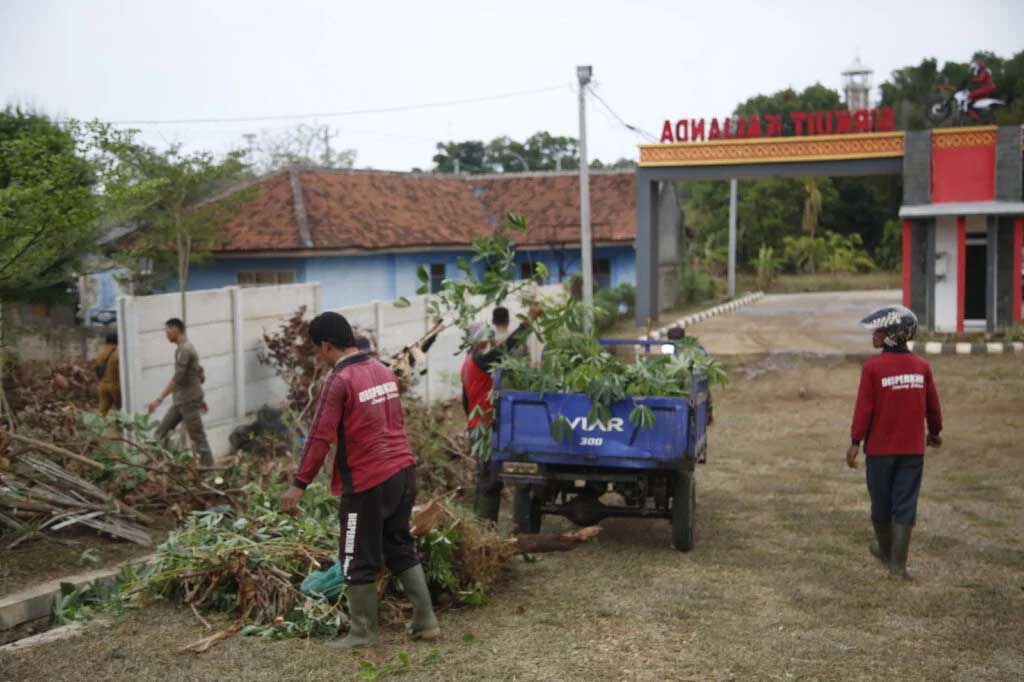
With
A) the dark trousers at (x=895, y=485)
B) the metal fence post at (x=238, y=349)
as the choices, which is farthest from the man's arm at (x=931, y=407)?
the metal fence post at (x=238, y=349)

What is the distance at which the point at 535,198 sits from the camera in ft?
120

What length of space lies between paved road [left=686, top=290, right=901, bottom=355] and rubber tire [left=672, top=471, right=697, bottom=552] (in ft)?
45.8

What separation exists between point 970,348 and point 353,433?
1785 cm

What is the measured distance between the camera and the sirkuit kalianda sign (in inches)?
1019

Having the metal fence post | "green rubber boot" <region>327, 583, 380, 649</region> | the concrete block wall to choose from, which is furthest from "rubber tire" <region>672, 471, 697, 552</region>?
the metal fence post

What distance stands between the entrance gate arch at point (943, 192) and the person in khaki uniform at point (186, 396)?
17.3 meters

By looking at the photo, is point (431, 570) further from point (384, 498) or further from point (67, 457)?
point (67, 457)

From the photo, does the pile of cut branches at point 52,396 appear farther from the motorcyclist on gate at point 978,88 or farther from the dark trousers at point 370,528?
the motorcyclist on gate at point 978,88

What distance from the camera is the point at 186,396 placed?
11.7m

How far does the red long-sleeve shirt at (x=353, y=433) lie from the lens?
5929 millimetres

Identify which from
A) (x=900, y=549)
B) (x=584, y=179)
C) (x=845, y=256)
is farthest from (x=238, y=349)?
(x=845, y=256)

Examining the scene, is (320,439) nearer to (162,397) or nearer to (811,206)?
(162,397)

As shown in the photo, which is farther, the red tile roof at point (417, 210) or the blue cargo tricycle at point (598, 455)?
the red tile roof at point (417, 210)

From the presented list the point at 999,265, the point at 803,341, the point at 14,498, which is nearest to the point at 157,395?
the point at 14,498
